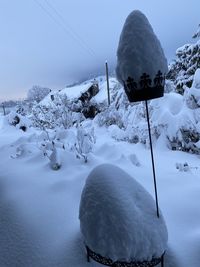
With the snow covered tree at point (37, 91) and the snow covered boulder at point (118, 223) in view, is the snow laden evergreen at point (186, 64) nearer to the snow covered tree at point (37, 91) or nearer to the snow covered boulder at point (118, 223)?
the snow covered boulder at point (118, 223)

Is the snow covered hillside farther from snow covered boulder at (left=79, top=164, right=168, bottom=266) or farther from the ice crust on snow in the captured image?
the ice crust on snow

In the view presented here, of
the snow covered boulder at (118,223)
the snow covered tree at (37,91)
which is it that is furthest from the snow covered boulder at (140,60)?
the snow covered tree at (37,91)

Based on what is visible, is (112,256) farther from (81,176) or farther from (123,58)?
(81,176)

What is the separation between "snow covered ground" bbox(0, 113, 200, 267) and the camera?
1860 millimetres

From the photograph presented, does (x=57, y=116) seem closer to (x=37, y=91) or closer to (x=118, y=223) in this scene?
(x=118, y=223)

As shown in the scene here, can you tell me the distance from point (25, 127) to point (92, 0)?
497cm

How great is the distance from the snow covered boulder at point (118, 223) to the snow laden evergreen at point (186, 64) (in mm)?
5988

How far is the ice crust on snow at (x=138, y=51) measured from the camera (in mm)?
1651

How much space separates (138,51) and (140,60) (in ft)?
0.19

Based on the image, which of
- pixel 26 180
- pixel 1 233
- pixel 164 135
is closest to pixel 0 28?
pixel 164 135

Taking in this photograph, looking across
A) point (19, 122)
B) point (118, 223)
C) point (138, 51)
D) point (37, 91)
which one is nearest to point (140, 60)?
point (138, 51)

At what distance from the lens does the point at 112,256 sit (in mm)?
1510

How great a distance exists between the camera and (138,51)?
5.45 ft

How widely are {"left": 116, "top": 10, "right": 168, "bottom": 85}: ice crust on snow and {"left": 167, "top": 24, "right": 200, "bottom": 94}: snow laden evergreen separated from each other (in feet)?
18.8
